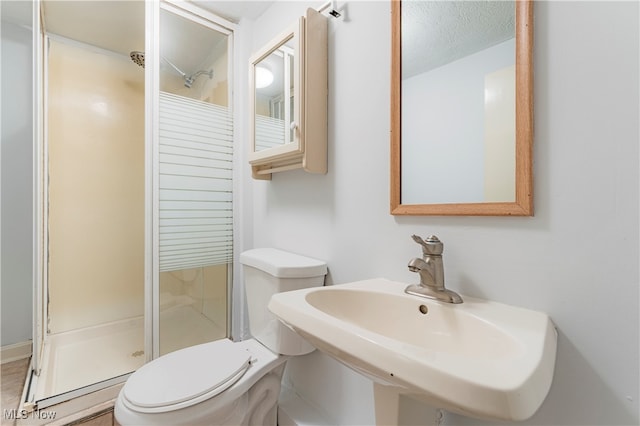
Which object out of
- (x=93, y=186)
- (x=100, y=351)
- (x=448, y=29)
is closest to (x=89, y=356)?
(x=100, y=351)

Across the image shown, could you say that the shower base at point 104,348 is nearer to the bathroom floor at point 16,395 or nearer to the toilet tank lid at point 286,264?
the bathroom floor at point 16,395

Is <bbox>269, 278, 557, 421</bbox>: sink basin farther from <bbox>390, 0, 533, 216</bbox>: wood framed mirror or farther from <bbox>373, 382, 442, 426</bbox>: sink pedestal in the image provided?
<bbox>390, 0, 533, 216</bbox>: wood framed mirror

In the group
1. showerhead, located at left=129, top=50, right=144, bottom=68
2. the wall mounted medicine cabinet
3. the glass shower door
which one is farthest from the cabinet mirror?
showerhead, located at left=129, top=50, right=144, bottom=68

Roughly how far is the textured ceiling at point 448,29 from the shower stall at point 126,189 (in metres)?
1.15

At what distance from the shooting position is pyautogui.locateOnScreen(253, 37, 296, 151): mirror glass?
125cm

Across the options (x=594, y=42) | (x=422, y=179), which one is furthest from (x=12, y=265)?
(x=594, y=42)

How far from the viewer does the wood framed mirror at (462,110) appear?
71 centimetres

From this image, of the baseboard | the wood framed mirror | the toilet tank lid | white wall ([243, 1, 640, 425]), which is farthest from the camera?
the baseboard

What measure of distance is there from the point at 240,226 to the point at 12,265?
4.96 ft

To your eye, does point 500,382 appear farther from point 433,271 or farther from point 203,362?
point 203,362

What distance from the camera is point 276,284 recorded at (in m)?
1.15

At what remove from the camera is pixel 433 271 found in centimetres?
78

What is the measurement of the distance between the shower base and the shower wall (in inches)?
4.1

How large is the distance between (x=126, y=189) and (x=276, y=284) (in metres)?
1.81
